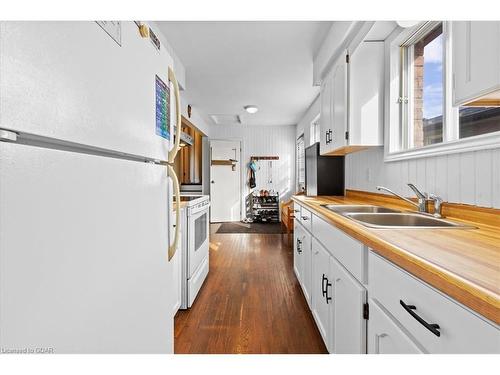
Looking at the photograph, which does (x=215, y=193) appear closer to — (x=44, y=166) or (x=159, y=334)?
(x=159, y=334)

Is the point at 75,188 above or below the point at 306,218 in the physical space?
above

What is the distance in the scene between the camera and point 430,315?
66cm

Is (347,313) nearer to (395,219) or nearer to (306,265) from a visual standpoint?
(395,219)

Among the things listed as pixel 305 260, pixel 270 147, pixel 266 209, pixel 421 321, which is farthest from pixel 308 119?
pixel 421 321

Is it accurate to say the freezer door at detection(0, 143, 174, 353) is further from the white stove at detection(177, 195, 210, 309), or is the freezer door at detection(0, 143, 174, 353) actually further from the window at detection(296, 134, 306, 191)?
the window at detection(296, 134, 306, 191)

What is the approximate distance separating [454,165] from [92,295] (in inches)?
68.1

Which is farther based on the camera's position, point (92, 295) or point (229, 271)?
point (229, 271)

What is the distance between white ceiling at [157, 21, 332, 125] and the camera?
8.35ft

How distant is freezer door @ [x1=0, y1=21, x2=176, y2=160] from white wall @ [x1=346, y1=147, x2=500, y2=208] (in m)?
1.49

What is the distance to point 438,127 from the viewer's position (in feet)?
5.73

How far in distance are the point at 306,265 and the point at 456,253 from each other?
164cm

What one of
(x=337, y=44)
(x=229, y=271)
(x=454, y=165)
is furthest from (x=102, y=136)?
(x=229, y=271)
